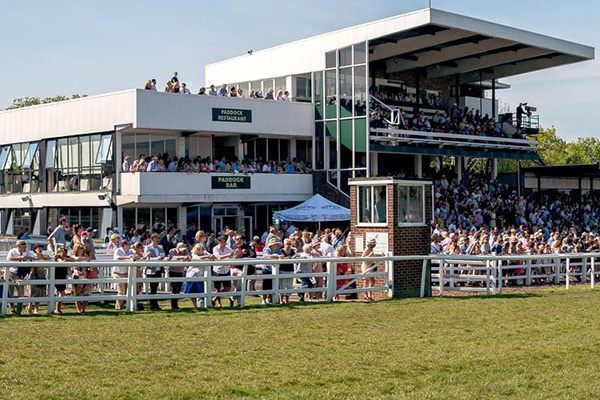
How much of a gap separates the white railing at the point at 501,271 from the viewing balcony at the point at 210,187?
13.5 m

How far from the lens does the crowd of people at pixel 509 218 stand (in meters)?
29.6

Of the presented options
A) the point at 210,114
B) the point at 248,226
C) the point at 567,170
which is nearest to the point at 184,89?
the point at 210,114

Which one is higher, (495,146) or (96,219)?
(495,146)

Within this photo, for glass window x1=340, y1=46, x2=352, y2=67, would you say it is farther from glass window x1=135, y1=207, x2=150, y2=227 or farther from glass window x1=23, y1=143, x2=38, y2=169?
glass window x1=23, y1=143, x2=38, y2=169

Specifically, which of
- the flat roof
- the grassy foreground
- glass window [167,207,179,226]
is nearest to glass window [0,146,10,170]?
glass window [167,207,179,226]

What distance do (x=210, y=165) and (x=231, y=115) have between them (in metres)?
2.71

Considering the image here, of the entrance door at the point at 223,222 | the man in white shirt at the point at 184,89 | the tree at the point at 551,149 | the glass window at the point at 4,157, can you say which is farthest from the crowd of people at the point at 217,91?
the tree at the point at 551,149

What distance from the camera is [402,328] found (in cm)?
1644

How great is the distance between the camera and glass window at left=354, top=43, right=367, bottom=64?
41.3 metres

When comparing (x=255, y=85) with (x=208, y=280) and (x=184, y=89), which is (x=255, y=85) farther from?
(x=208, y=280)

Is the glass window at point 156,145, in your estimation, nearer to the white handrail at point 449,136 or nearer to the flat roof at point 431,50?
the flat roof at point 431,50

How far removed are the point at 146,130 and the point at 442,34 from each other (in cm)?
1400

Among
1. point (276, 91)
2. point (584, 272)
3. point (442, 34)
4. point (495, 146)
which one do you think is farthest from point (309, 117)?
point (584, 272)

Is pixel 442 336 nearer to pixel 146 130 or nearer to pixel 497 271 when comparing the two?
pixel 497 271
